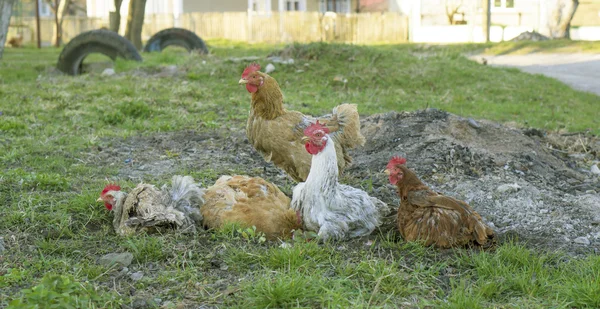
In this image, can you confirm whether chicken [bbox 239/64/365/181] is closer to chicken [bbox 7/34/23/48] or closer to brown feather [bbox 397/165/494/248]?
brown feather [bbox 397/165/494/248]

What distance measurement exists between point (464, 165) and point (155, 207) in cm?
318

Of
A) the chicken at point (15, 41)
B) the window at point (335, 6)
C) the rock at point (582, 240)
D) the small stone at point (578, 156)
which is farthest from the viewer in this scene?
the window at point (335, 6)

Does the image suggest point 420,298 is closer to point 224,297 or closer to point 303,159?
point 224,297

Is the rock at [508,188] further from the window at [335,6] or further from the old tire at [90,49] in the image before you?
the window at [335,6]

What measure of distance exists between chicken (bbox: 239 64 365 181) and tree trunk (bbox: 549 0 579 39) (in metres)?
28.0

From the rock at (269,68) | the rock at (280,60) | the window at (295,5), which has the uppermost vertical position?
the window at (295,5)

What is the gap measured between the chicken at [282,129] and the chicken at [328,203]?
42.2 inches

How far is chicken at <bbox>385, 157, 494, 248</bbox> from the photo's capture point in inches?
179

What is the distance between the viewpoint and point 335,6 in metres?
44.7

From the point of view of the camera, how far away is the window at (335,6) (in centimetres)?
4412

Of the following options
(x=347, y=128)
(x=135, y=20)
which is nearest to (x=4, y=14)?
(x=135, y=20)

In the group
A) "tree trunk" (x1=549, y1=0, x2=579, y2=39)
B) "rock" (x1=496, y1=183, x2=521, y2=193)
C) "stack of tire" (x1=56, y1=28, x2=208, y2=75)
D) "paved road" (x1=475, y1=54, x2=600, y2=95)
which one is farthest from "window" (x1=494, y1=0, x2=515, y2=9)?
"rock" (x1=496, y1=183, x2=521, y2=193)

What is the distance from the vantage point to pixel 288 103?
1134cm

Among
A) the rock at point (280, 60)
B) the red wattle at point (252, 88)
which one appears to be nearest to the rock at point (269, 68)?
the rock at point (280, 60)
